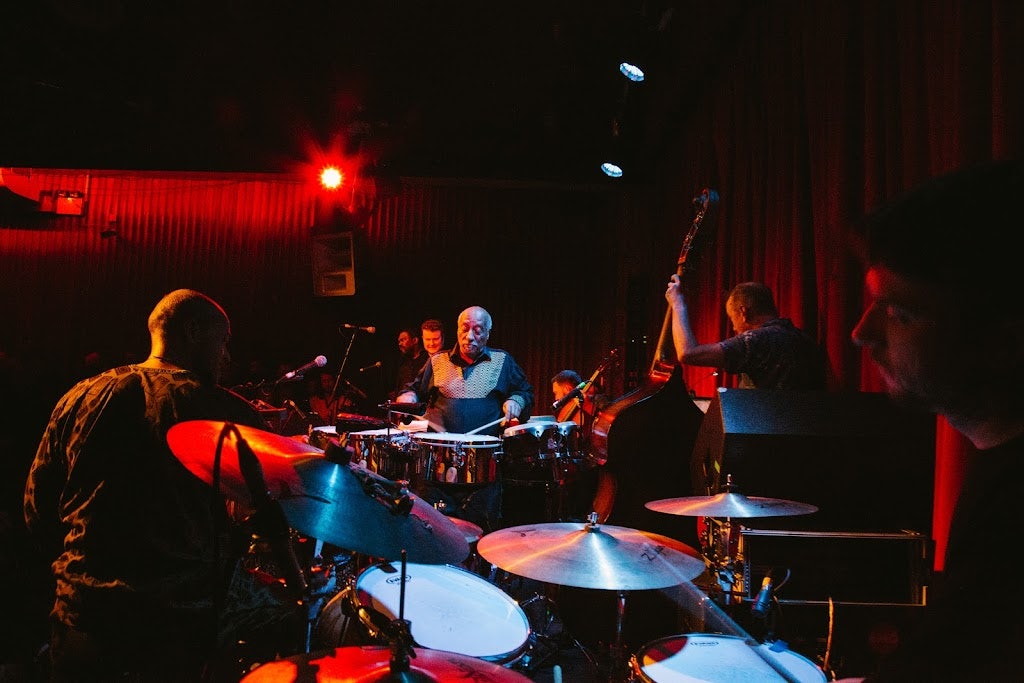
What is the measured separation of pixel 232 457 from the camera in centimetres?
154

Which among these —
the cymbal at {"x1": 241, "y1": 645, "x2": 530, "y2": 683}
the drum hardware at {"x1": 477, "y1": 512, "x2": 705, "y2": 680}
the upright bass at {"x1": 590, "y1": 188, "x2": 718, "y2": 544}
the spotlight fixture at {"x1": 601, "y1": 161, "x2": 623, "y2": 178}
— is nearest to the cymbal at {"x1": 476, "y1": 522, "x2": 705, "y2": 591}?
the drum hardware at {"x1": 477, "y1": 512, "x2": 705, "y2": 680}

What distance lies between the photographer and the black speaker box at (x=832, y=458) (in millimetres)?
2561

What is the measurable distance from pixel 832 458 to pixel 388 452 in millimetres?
2702

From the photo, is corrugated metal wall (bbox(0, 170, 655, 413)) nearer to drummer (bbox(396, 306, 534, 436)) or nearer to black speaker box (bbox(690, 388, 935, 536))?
drummer (bbox(396, 306, 534, 436))

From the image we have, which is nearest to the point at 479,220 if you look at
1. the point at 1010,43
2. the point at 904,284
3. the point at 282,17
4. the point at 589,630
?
the point at 282,17

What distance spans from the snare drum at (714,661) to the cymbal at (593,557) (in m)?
0.21

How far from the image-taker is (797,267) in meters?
4.54

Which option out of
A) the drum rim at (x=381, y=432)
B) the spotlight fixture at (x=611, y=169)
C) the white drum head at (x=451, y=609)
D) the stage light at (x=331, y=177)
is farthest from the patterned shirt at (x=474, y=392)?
the stage light at (x=331, y=177)

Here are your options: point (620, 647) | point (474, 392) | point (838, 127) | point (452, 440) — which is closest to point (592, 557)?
point (620, 647)

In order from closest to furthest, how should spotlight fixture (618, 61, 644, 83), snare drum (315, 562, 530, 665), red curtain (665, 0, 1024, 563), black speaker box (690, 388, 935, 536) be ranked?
snare drum (315, 562, 530, 665)
black speaker box (690, 388, 935, 536)
red curtain (665, 0, 1024, 563)
spotlight fixture (618, 61, 644, 83)

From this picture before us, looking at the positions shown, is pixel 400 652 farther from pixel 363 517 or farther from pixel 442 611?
pixel 442 611

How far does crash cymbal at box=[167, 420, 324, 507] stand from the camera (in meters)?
1.51

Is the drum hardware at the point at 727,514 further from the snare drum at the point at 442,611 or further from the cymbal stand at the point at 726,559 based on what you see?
the snare drum at the point at 442,611

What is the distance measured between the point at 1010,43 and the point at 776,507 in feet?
6.32
